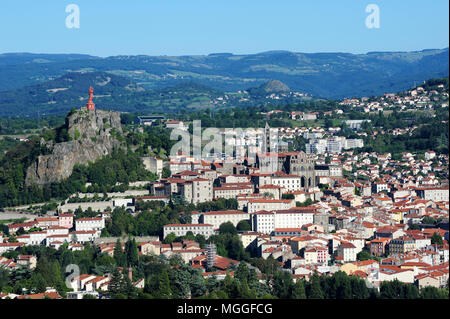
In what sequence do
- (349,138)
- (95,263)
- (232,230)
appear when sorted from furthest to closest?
1. (349,138)
2. (232,230)
3. (95,263)

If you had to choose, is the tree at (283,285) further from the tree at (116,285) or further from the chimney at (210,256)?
the tree at (116,285)

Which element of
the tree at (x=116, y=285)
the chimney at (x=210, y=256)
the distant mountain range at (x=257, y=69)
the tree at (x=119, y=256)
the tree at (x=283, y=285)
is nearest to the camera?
the tree at (x=116, y=285)

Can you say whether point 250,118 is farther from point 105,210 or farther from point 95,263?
point 95,263

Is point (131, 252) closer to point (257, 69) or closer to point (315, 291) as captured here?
point (315, 291)

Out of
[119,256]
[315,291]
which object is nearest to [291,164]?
[119,256]

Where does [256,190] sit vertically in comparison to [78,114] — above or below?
below

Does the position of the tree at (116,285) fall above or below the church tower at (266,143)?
below

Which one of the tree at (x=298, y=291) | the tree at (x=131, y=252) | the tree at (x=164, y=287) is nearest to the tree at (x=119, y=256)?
the tree at (x=131, y=252)
